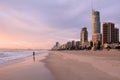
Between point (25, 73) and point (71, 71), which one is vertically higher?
point (71, 71)

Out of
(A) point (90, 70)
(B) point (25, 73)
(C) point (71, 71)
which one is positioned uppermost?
(A) point (90, 70)

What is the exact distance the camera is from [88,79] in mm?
12062

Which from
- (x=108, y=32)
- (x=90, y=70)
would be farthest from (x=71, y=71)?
(x=108, y=32)

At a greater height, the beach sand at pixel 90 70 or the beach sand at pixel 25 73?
the beach sand at pixel 90 70

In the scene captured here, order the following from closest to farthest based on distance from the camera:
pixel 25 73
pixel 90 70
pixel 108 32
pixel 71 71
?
pixel 90 70, pixel 71 71, pixel 25 73, pixel 108 32

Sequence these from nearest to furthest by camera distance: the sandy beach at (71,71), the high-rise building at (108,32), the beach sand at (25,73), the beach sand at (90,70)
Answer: the beach sand at (90,70)
the sandy beach at (71,71)
the beach sand at (25,73)
the high-rise building at (108,32)

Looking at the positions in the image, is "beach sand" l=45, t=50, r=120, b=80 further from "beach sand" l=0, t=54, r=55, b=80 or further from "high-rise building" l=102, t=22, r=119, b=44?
"high-rise building" l=102, t=22, r=119, b=44

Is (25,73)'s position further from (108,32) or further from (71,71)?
(108,32)

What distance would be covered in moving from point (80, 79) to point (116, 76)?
7.36 ft

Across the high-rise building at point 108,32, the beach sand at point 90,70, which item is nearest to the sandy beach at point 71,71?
the beach sand at point 90,70

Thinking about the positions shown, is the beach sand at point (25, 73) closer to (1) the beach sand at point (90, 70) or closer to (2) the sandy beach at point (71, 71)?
(2) the sandy beach at point (71, 71)

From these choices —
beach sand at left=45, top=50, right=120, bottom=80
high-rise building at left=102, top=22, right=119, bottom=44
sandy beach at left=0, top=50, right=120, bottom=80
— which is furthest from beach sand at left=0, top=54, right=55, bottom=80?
high-rise building at left=102, top=22, right=119, bottom=44

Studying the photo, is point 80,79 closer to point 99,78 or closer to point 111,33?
point 99,78

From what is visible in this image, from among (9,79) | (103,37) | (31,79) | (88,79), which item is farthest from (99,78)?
(103,37)
